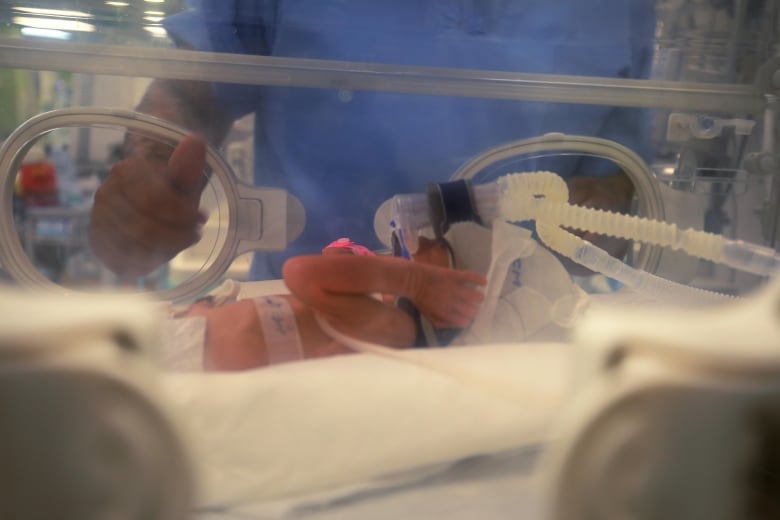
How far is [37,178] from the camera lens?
2.87 ft

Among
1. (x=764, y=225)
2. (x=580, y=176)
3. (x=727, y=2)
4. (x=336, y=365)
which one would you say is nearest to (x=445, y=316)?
(x=336, y=365)

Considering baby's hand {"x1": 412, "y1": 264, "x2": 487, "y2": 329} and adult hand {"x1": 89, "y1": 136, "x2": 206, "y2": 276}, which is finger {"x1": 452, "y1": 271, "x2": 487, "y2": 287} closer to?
baby's hand {"x1": 412, "y1": 264, "x2": 487, "y2": 329}

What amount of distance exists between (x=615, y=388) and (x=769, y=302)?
3.7 inches

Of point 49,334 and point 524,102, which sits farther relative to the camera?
point 524,102

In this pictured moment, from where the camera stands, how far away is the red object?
870 millimetres

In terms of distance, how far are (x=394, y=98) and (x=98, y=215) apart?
45cm

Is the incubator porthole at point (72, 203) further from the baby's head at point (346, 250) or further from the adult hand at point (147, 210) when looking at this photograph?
the baby's head at point (346, 250)

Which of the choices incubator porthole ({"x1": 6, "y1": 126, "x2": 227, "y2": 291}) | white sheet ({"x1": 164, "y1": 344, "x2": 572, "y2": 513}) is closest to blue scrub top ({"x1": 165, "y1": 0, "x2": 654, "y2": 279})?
incubator porthole ({"x1": 6, "y1": 126, "x2": 227, "y2": 291})

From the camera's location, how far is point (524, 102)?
3.21 feet

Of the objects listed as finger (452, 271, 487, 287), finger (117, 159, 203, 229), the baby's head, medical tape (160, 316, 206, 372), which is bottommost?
medical tape (160, 316, 206, 372)

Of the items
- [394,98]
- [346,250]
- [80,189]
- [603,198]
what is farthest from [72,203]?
[603,198]

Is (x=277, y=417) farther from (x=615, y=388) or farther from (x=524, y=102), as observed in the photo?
(x=524, y=102)

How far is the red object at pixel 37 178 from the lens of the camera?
0.87 metres

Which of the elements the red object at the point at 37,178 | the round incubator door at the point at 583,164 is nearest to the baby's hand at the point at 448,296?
the round incubator door at the point at 583,164
